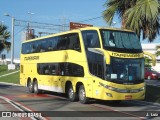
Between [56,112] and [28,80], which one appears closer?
[56,112]

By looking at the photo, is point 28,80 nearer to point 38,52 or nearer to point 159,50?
point 38,52

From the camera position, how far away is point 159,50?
46.1 m

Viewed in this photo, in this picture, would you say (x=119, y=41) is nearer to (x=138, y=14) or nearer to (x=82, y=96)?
(x=82, y=96)

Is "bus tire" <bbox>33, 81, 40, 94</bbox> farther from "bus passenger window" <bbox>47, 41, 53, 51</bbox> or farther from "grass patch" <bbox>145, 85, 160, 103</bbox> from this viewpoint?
"grass patch" <bbox>145, 85, 160, 103</bbox>

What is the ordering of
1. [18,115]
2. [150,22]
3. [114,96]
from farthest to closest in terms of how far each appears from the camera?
1. [150,22]
2. [114,96]
3. [18,115]

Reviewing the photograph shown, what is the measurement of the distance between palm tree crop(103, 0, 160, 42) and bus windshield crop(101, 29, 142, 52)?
277 centimetres

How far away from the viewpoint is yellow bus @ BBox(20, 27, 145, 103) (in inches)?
742

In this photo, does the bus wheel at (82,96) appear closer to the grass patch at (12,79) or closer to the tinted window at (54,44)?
the tinted window at (54,44)

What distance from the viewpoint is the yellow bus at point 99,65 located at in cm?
1886

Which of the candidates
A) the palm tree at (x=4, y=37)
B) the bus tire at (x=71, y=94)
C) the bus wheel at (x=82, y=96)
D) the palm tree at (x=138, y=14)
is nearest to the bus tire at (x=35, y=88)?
the bus tire at (x=71, y=94)

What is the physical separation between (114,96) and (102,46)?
2.40 m

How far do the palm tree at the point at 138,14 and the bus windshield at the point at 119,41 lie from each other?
9.09 ft

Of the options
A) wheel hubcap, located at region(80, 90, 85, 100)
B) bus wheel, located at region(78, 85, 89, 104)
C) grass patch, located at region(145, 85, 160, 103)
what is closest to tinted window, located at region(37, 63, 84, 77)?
bus wheel, located at region(78, 85, 89, 104)

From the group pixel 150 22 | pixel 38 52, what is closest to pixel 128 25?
pixel 150 22
